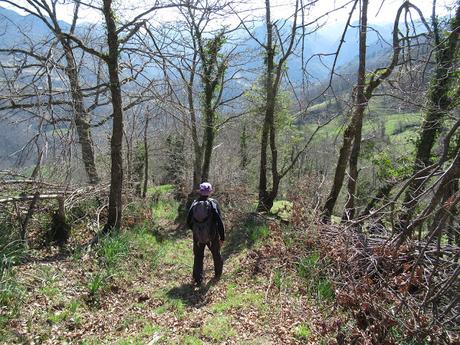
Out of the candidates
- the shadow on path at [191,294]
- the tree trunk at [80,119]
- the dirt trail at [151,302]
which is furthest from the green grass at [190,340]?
the tree trunk at [80,119]

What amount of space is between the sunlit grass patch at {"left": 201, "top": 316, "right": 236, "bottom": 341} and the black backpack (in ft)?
6.06

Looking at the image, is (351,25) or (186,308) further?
(186,308)

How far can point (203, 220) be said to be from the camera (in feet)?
24.8

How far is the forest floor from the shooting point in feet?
17.4

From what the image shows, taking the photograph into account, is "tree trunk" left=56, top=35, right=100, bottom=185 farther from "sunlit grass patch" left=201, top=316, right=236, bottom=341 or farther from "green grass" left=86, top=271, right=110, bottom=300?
"sunlit grass patch" left=201, top=316, right=236, bottom=341

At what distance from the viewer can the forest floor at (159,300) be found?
5.30 metres

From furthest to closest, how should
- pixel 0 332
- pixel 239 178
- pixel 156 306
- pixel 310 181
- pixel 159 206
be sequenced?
pixel 239 178
pixel 159 206
pixel 310 181
pixel 156 306
pixel 0 332

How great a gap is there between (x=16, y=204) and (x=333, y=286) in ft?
20.3

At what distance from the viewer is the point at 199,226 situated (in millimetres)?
7598

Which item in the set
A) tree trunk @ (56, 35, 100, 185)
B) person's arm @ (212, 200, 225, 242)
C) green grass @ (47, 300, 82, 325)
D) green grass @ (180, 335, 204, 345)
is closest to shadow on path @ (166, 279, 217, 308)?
person's arm @ (212, 200, 225, 242)

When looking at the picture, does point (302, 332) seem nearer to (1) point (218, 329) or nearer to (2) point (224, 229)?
(1) point (218, 329)

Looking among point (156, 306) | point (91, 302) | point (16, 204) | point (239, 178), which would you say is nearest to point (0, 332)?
point (91, 302)

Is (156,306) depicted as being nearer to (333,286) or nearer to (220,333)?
(220,333)

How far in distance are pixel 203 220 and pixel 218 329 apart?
2.39m
